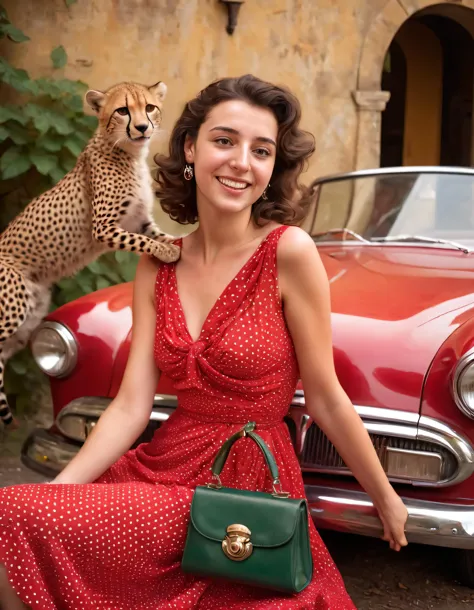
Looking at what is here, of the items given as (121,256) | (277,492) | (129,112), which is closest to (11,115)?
(121,256)

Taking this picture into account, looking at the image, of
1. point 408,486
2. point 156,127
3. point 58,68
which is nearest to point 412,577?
point 408,486

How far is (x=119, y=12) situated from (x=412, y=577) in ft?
15.1

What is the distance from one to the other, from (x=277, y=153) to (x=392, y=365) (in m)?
0.72

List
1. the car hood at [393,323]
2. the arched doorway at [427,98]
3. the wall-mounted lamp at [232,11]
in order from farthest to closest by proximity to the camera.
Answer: the arched doorway at [427,98] < the wall-mounted lamp at [232,11] < the car hood at [393,323]

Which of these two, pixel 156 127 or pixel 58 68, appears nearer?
pixel 156 127

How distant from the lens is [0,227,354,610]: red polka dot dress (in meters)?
1.80

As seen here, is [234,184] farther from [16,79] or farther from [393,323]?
[16,79]

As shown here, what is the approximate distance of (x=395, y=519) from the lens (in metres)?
2.21

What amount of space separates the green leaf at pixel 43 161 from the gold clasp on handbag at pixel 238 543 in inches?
149

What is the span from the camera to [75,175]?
3.33 m

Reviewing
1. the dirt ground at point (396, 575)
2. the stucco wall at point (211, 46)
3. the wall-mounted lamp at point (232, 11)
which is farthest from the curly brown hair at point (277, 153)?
the wall-mounted lamp at point (232, 11)

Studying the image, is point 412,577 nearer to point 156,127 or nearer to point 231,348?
point 231,348

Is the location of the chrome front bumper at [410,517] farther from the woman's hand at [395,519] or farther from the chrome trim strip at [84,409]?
the chrome trim strip at [84,409]

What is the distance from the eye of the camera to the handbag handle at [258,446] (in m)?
1.92
